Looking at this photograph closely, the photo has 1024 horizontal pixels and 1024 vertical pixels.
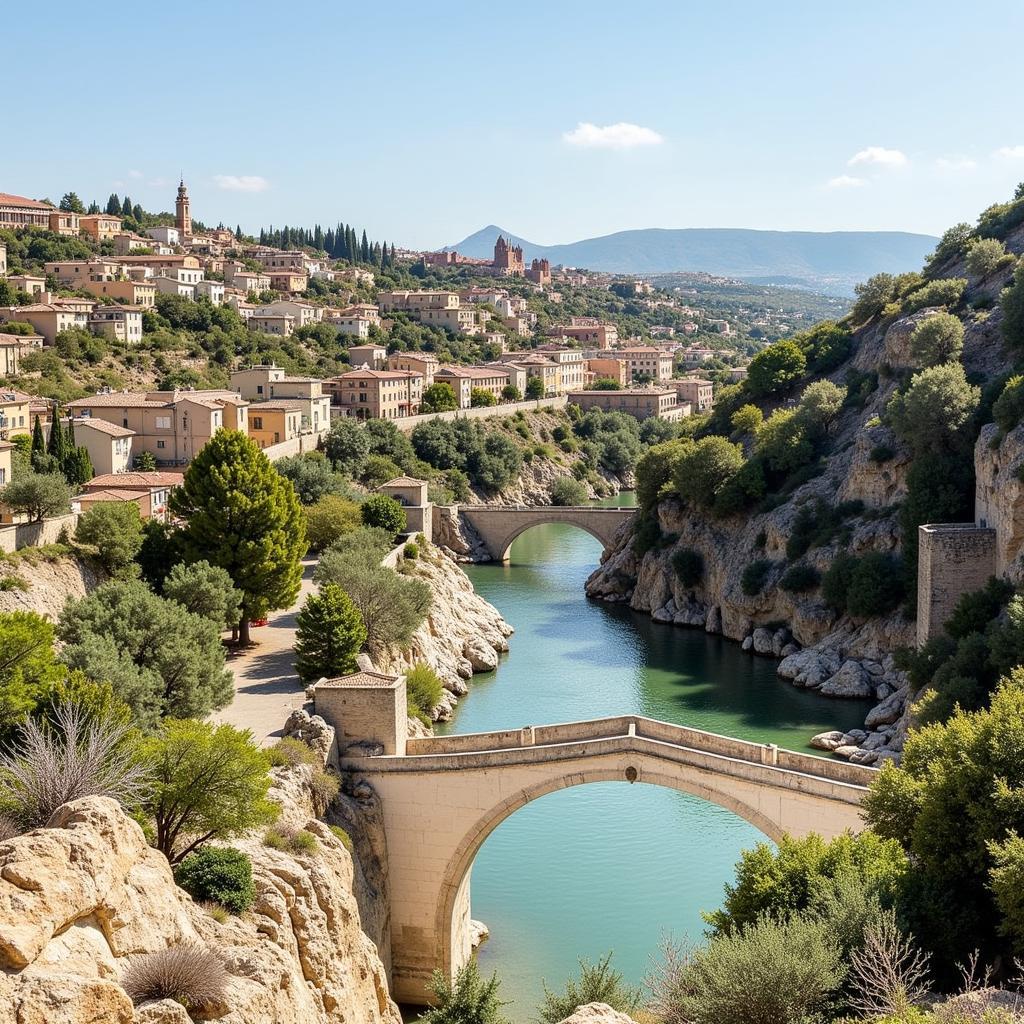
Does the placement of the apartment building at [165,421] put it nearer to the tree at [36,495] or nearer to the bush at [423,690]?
the tree at [36,495]

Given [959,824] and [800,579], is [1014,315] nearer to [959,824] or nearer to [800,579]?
[800,579]

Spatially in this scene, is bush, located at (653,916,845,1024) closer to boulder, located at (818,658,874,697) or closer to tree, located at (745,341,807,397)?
boulder, located at (818,658,874,697)

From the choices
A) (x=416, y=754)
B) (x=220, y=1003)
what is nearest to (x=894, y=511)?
(x=416, y=754)

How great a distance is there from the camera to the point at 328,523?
39594mm

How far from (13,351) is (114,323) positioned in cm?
989

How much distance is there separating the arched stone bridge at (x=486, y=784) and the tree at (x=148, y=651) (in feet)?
11.3

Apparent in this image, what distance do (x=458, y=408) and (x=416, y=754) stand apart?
163ft

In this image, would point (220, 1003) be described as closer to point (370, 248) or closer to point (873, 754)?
point (873, 754)

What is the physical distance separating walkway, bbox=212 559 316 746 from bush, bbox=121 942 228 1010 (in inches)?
350

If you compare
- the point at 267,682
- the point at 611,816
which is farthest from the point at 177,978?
the point at 267,682

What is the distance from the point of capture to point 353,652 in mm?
26625

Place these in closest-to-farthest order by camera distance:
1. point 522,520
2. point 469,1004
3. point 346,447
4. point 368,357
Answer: point 469,1004 → point 522,520 → point 346,447 → point 368,357

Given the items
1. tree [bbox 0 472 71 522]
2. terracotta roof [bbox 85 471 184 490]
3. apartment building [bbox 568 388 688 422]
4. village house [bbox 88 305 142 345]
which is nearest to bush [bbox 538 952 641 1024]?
tree [bbox 0 472 71 522]

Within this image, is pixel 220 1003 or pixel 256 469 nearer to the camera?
pixel 220 1003
